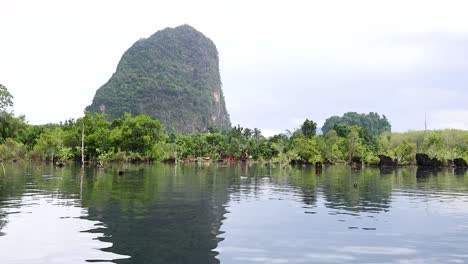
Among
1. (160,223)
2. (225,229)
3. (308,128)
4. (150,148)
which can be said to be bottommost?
(225,229)

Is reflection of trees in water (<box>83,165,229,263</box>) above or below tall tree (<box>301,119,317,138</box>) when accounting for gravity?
below

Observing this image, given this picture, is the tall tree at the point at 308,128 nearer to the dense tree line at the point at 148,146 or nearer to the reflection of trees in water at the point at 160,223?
the dense tree line at the point at 148,146

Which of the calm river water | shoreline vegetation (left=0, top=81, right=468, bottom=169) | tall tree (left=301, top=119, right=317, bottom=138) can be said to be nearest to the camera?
the calm river water

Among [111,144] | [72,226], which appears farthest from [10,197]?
[111,144]

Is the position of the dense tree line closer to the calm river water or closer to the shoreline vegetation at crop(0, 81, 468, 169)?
the shoreline vegetation at crop(0, 81, 468, 169)

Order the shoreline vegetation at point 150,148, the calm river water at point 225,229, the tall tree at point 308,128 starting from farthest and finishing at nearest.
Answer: the tall tree at point 308,128 → the shoreline vegetation at point 150,148 → the calm river water at point 225,229

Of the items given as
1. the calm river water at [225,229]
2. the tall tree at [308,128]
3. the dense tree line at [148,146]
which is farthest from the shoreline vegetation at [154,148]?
the calm river water at [225,229]

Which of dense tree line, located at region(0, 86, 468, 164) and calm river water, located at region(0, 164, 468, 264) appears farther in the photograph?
dense tree line, located at region(0, 86, 468, 164)

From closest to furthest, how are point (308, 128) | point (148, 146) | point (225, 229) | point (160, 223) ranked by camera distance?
point (225, 229) < point (160, 223) < point (148, 146) < point (308, 128)

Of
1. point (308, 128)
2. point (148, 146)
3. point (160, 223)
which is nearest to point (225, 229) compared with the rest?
point (160, 223)

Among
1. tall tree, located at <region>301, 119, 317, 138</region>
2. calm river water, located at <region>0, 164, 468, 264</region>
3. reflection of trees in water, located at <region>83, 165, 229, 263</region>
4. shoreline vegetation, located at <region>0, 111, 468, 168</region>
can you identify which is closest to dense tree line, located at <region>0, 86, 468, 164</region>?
shoreline vegetation, located at <region>0, 111, 468, 168</region>

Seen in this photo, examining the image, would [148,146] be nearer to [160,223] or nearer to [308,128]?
[308,128]

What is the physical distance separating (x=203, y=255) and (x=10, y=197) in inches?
761

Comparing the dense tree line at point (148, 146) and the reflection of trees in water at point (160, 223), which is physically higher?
the dense tree line at point (148, 146)
